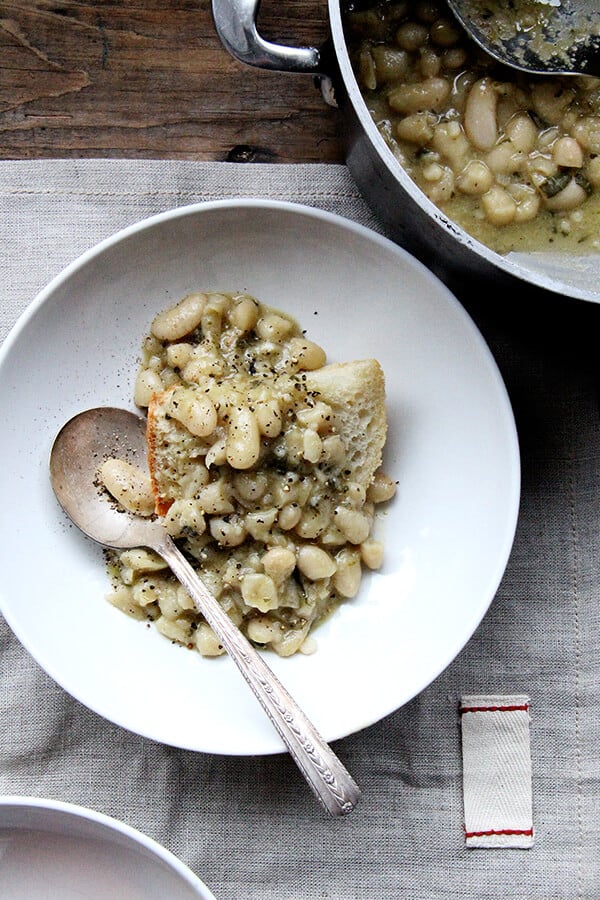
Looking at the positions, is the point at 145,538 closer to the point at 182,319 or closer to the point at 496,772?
the point at 182,319

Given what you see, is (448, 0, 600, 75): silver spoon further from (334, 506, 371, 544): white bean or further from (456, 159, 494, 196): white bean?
(334, 506, 371, 544): white bean

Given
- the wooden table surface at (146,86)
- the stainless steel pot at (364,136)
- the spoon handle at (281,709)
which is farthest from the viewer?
the wooden table surface at (146,86)

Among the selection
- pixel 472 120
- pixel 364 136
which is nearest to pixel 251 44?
pixel 364 136

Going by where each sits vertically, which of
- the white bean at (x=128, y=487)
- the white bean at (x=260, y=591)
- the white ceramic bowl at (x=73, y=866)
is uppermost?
the white bean at (x=128, y=487)

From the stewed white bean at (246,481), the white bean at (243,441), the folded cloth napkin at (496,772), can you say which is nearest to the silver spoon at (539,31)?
the stewed white bean at (246,481)

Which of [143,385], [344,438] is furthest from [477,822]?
[143,385]

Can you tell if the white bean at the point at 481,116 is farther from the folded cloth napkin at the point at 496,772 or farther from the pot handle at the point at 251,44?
the folded cloth napkin at the point at 496,772

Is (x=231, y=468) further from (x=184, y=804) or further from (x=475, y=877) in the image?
(x=475, y=877)
